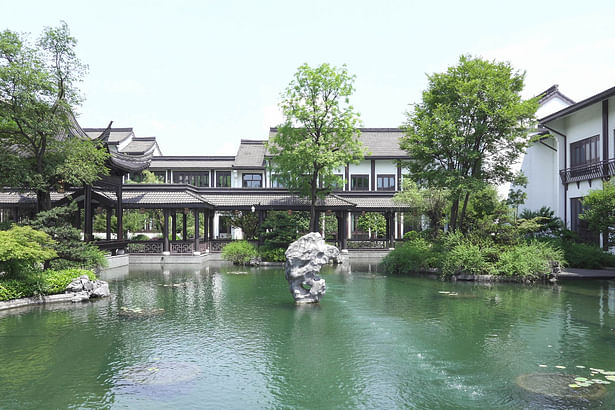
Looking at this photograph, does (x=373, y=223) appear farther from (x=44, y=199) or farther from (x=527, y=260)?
(x=44, y=199)

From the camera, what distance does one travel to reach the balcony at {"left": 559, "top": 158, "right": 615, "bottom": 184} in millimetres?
18781

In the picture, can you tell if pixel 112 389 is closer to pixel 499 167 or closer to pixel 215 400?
pixel 215 400

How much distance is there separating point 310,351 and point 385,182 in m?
29.7

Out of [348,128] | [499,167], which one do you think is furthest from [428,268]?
[348,128]

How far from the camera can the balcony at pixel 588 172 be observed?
18781mm

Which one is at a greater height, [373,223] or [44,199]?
[44,199]

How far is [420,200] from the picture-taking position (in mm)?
24109

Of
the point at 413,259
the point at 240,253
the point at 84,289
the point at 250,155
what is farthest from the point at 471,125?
the point at 250,155

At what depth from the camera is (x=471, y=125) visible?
1811 centimetres

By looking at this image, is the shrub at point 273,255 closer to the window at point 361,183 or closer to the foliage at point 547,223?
the foliage at point 547,223

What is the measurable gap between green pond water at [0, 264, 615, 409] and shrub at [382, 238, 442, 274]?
16.4 ft

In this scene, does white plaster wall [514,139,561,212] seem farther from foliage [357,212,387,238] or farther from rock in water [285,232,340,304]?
rock in water [285,232,340,304]

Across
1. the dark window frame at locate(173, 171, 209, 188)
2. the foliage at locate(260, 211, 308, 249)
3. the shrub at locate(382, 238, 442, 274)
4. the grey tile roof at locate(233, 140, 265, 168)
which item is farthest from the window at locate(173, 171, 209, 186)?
the shrub at locate(382, 238, 442, 274)

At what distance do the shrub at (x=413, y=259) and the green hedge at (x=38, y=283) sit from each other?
12.2m
